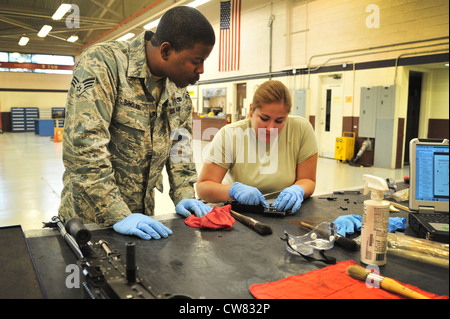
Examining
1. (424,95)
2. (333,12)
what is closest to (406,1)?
(333,12)

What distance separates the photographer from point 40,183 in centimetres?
548

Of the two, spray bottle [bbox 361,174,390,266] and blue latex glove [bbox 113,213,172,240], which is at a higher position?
spray bottle [bbox 361,174,390,266]

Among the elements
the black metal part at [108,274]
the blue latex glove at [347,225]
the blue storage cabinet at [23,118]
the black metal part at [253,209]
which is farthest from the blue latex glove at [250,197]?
the blue storage cabinet at [23,118]

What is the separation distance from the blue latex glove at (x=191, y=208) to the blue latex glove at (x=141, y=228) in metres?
0.21

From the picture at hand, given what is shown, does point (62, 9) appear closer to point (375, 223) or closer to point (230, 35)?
point (230, 35)

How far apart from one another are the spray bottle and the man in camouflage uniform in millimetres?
634

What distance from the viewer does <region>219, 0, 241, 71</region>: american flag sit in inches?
368

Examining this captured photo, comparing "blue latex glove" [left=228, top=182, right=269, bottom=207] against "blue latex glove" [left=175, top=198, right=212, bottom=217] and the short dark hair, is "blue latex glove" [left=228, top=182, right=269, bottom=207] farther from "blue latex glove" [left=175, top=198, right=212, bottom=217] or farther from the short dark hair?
the short dark hair

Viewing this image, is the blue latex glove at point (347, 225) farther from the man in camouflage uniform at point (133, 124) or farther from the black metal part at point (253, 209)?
the man in camouflage uniform at point (133, 124)

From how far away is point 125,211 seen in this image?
4.07 ft

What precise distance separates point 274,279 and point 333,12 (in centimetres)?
818

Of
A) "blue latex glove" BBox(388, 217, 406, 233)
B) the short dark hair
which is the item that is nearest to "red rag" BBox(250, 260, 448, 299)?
"blue latex glove" BBox(388, 217, 406, 233)
